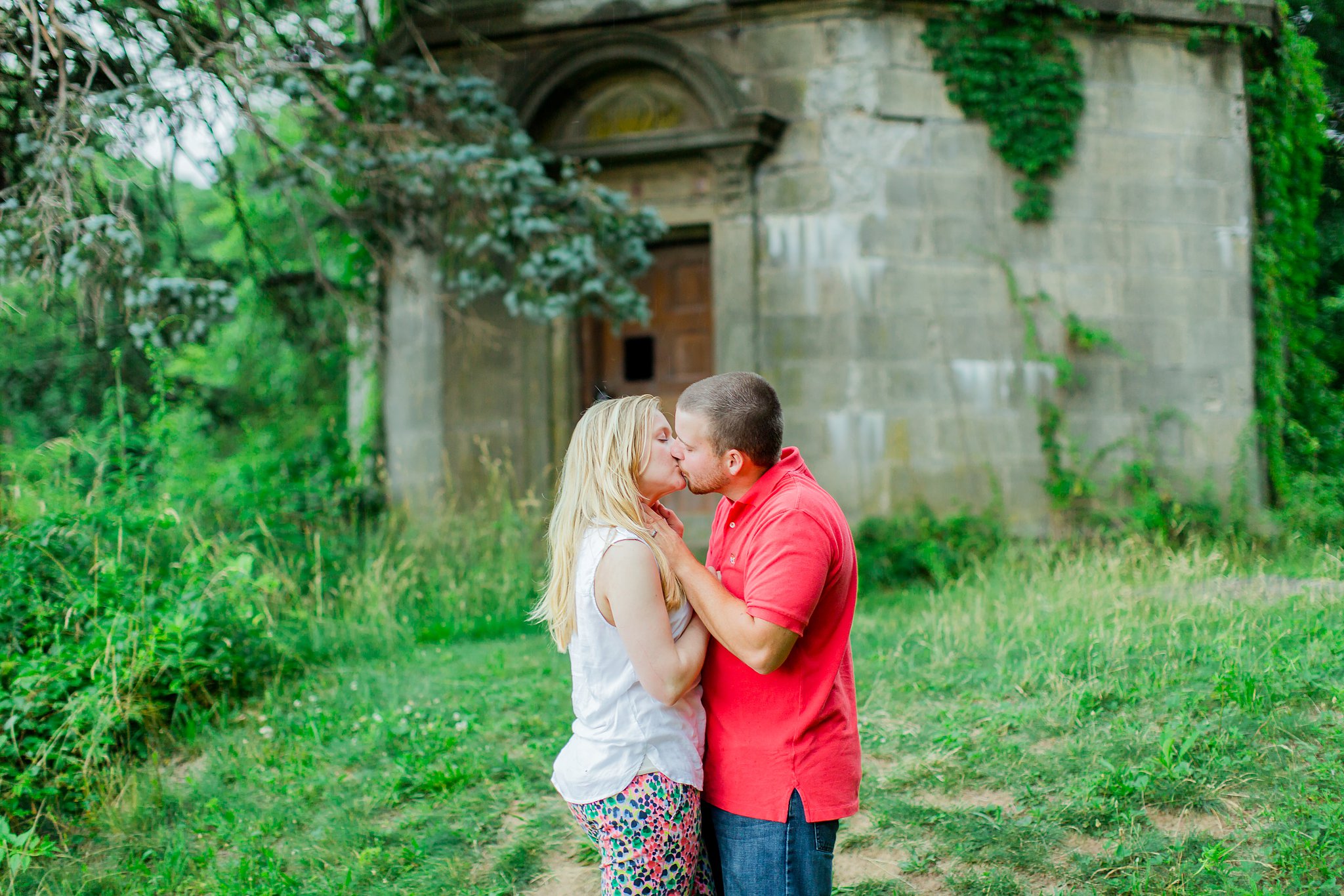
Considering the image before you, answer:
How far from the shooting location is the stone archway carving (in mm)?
7879

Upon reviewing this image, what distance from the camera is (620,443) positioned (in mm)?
2289

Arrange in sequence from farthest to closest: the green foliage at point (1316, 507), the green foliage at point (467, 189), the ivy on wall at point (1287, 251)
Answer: the ivy on wall at point (1287, 251), the green foliage at point (1316, 507), the green foliage at point (467, 189)

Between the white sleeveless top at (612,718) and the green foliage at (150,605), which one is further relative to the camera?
the green foliage at (150,605)

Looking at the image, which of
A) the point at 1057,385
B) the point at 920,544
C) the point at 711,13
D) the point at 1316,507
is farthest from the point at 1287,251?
the point at 711,13

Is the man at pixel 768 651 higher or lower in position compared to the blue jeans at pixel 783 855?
higher

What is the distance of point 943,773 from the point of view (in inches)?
153

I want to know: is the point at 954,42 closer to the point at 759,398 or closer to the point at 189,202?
the point at 759,398

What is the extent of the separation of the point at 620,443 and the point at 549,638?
394 centimetres

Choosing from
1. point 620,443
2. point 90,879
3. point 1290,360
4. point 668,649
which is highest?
point 1290,360

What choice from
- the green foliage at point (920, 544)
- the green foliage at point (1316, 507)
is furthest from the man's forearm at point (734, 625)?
the green foliage at point (1316, 507)

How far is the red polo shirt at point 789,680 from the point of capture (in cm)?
210

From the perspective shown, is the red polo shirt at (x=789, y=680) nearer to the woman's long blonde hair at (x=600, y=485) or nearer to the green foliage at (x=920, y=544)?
the woman's long blonde hair at (x=600, y=485)

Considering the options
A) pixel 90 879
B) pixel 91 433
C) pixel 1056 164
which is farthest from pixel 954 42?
pixel 90 879

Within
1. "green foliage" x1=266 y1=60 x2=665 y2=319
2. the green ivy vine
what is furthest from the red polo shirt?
the green ivy vine
